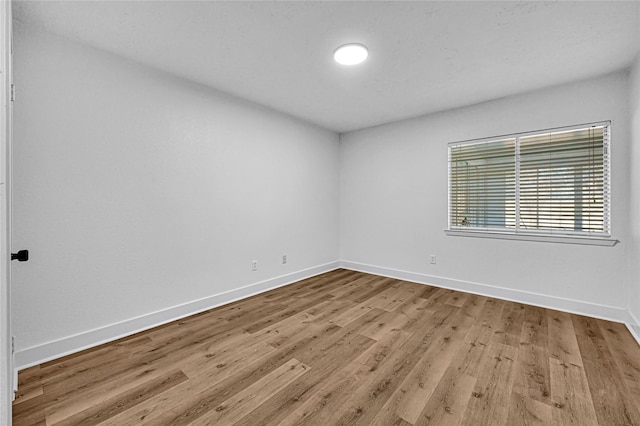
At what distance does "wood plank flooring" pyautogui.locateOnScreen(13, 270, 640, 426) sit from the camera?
1544 millimetres

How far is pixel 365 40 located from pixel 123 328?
325 cm

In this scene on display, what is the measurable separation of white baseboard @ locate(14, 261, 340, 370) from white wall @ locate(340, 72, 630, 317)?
6.61ft

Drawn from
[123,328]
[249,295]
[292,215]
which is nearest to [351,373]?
[249,295]

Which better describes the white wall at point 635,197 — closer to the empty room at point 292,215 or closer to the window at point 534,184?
the empty room at point 292,215

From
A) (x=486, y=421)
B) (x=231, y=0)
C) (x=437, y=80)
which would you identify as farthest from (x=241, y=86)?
(x=486, y=421)

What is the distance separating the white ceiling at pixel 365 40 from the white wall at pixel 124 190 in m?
0.30

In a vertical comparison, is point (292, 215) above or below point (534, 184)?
below

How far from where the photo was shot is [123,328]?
244cm

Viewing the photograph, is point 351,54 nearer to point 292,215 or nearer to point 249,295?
point 292,215

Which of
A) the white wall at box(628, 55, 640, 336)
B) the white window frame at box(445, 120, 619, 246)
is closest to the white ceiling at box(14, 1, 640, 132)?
the white wall at box(628, 55, 640, 336)

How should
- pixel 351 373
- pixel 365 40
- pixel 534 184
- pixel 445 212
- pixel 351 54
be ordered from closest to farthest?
pixel 351 373 < pixel 365 40 < pixel 351 54 < pixel 534 184 < pixel 445 212

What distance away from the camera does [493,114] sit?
3453 mm

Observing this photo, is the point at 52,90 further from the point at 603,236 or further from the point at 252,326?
the point at 603,236

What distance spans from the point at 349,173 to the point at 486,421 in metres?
3.91
